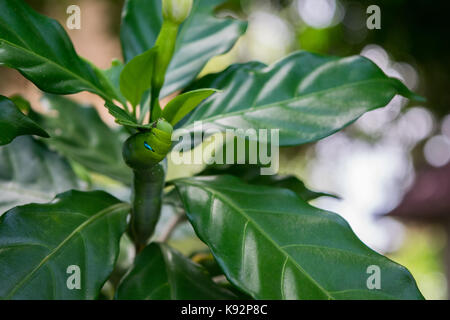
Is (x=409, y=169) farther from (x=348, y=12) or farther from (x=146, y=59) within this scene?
(x=146, y=59)

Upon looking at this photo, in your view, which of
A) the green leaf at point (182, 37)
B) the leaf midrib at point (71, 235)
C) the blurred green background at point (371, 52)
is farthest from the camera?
the blurred green background at point (371, 52)

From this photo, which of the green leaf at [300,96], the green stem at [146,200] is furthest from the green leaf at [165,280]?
the green leaf at [300,96]

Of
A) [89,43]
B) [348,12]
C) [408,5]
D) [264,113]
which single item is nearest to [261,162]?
[264,113]

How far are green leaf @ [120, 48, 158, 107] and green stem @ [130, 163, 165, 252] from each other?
0.26ft

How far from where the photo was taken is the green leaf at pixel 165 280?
38 centimetres

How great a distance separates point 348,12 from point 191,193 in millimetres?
2219

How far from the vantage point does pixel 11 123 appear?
35 cm

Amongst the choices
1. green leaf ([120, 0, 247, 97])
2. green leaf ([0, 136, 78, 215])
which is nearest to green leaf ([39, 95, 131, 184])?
green leaf ([0, 136, 78, 215])

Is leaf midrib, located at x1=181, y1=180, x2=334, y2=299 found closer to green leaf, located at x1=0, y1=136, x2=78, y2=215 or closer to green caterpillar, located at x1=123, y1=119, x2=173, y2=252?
green caterpillar, located at x1=123, y1=119, x2=173, y2=252

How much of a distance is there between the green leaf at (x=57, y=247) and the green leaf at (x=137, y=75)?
10cm

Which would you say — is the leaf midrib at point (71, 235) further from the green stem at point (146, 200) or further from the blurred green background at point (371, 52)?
the blurred green background at point (371, 52)

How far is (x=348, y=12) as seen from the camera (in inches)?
92.6

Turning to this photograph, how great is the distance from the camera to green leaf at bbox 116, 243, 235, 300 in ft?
1.24
